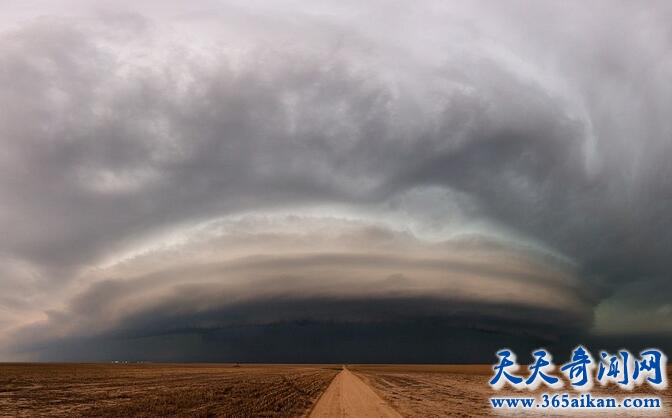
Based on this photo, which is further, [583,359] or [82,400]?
[82,400]

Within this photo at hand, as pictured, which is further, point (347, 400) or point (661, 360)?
point (347, 400)

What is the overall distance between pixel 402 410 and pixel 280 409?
28.7 ft

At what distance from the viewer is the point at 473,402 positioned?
4597 cm

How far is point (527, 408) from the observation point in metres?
39.6

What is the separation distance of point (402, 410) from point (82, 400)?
25.9 metres

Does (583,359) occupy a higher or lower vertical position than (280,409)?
higher

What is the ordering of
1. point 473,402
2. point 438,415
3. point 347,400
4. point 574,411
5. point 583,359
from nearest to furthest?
point 583,359
point 438,415
point 574,411
point 347,400
point 473,402

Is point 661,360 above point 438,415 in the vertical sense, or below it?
above

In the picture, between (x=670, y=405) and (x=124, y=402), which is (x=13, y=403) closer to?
(x=124, y=402)

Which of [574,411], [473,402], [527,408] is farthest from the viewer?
[473,402]

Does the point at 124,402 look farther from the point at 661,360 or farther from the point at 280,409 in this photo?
the point at 661,360

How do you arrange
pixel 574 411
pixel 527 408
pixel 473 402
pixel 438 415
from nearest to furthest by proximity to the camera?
pixel 438 415 < pixel 574 411 < pixel 527 408 < pixel 473 402

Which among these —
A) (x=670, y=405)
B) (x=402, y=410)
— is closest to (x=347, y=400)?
(x=402, y=410)

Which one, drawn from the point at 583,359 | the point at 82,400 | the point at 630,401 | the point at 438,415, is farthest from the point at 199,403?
the point at 630,401
